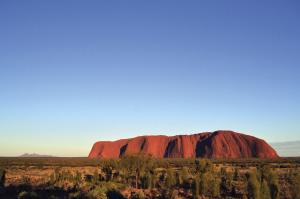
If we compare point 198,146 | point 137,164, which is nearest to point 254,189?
point 137,164

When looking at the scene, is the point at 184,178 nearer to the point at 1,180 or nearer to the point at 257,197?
the point at 257,197

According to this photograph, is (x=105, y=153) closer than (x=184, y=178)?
No

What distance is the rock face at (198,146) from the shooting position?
152625 millimetres

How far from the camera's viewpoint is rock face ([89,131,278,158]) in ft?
501

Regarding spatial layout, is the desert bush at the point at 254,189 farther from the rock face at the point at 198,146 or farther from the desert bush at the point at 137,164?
the rock face at the point at 198,146

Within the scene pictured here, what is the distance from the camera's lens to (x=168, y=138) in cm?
18800

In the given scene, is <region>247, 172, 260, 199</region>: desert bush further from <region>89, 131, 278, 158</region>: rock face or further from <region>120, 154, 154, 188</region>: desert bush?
<region>89, 131, 278, 158</region>: rock face

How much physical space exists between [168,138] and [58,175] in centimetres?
15195

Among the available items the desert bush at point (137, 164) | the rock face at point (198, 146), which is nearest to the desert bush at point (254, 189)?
the desert bush at point (137, 164)

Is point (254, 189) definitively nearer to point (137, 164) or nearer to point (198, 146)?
point (137, 164)

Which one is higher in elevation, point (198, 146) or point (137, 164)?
point (198, 146)

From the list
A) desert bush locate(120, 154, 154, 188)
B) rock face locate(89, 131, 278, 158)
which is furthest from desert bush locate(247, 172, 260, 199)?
rock face locate(89, 131, 278, 158)

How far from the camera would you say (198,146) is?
168875 millimetres

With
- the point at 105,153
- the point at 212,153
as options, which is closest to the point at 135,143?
the point at 105,153
